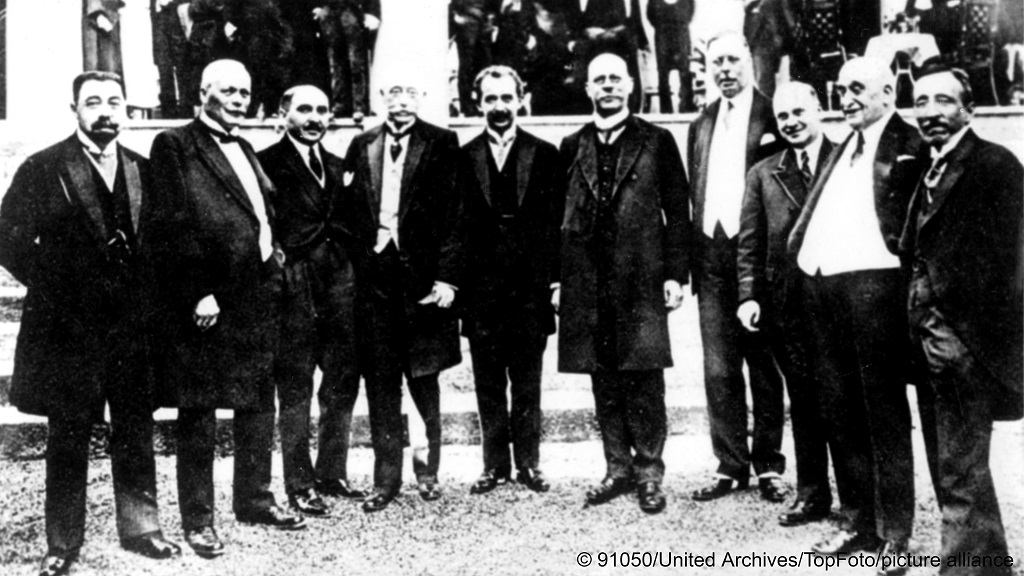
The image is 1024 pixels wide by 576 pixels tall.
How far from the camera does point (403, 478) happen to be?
371 cm

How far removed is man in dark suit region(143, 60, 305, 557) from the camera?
3115 mm

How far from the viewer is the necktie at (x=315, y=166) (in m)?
3.49

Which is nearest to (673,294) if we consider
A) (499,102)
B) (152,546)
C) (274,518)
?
(499,102)

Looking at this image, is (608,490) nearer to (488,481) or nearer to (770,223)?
(488,481)

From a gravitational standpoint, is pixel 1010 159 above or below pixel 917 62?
below

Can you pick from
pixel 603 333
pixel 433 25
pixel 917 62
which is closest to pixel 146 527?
pixel 603 333

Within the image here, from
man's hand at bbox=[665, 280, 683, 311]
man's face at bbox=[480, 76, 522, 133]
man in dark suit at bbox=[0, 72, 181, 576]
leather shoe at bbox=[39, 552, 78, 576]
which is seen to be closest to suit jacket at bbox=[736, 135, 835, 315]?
man's hand at bbox=[665, 280, 683, 311]

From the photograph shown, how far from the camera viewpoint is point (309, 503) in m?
3.40

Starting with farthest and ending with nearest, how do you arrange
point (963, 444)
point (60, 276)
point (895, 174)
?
point (60, 276), point (895, 174), point (963, 444)

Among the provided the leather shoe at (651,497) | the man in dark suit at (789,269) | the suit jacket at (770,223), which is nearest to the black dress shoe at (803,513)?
the man in dark suit at (789,269)

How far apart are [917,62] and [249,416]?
3.03 m

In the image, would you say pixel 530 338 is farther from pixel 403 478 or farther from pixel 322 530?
pixel 322 530

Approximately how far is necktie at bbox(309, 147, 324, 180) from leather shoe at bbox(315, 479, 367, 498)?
111 cm

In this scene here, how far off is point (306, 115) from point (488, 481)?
148 cm
